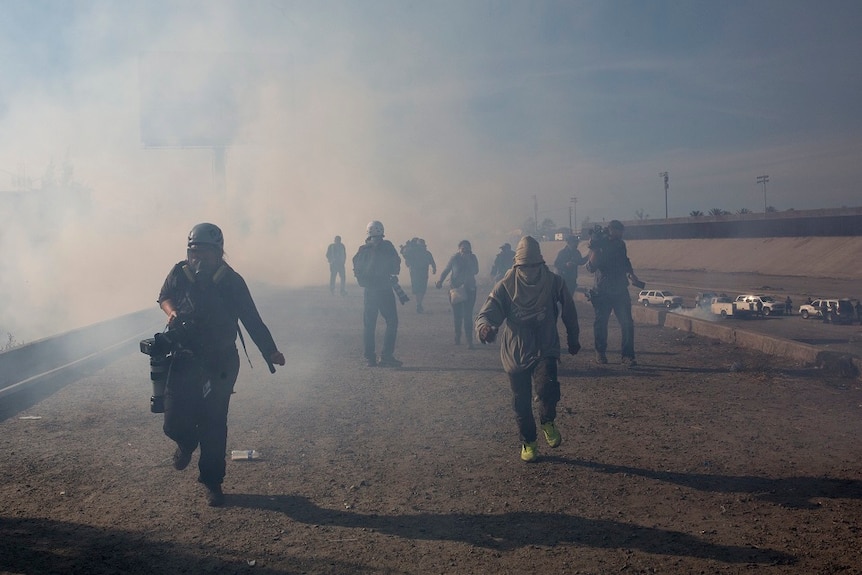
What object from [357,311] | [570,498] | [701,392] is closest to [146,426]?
[570,498]

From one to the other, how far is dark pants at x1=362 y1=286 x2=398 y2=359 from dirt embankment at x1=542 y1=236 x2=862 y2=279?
2662cm

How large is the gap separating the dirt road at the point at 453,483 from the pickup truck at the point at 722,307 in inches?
339

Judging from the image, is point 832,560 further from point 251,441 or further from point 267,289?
point 267,289

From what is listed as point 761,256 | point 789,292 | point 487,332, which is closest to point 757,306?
point 789,292

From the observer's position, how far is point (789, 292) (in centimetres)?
2550

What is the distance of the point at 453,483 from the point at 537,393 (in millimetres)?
1007

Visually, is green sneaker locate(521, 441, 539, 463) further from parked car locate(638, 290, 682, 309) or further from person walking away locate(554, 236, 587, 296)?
parked car locate(638, 290, 682, 309)

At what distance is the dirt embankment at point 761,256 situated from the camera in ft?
109

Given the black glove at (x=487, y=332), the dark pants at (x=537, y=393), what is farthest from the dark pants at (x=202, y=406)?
the dark pants at (x=537, y=393)

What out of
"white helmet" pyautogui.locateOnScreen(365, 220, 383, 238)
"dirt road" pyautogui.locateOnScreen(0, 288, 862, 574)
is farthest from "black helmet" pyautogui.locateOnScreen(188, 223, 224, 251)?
"white helmet" pyautogui.locateOnScreen(365, 220, 383, 238)

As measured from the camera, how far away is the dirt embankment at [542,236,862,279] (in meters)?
33.2

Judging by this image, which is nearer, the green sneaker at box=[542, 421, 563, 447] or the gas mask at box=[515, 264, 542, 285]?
the green sneaker at box=[542, 421, 563, 447]

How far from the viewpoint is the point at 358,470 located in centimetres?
573

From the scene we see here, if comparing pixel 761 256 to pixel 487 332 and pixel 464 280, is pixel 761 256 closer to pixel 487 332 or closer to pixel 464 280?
pixel 464 280
